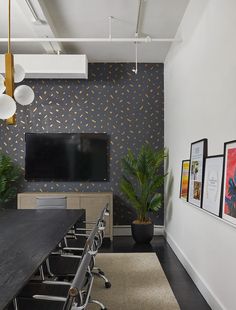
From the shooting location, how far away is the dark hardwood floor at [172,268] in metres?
3.36

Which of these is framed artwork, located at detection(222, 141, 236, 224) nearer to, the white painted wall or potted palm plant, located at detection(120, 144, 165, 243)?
the white painted wall

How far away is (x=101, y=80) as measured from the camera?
21.4 feet

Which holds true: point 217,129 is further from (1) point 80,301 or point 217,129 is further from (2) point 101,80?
(2) point 101,80

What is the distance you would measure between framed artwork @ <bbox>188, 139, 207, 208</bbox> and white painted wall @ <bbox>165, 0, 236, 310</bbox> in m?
0.11

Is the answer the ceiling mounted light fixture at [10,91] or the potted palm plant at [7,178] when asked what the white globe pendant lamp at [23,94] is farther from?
the potted palm plant at [7,178]

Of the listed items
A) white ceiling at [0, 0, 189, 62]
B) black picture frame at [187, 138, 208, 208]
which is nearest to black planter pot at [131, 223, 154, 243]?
black picture frame at [187, 138, 208, 208]

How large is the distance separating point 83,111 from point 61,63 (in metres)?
1.20

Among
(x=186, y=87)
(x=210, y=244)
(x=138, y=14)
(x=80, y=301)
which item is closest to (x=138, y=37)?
(x=138, y=14)

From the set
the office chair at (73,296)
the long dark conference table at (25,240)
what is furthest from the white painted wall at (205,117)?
the long dark conference table at (25,240)

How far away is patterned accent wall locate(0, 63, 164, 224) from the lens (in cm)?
646

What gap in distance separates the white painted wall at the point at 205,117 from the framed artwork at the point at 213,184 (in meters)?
0.09

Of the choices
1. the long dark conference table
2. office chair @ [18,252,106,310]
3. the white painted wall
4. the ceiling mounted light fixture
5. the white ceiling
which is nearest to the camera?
office chair @ [18,252,106,310]

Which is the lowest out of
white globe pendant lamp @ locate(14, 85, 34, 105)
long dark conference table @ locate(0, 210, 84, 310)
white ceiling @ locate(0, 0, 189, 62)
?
long dark conference table @ locate(0, 210, 84, 310)

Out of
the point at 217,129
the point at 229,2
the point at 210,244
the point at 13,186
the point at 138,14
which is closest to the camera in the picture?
the point at 229,2
